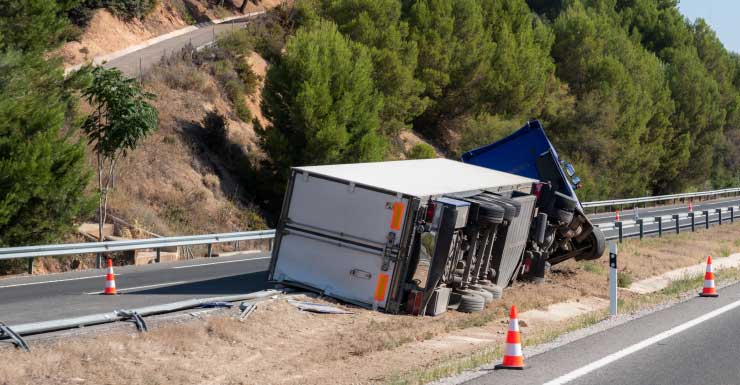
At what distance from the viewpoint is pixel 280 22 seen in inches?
2096

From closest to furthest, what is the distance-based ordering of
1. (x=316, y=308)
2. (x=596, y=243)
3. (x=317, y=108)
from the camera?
(x=316, y=308) → (x=596, y=243) → (x=317, y=108)

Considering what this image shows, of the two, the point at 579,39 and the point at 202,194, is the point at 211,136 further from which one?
the point at 579,39

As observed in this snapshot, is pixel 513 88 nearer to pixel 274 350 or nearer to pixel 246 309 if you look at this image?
pixel 246 309

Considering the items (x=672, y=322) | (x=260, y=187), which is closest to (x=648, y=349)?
(x=672, y=322)

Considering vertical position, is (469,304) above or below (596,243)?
below

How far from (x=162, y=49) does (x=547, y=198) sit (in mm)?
33850

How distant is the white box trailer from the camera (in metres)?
13.8

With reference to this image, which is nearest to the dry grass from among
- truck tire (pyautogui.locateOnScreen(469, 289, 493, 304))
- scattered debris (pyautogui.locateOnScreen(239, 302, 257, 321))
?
truck tire (pyautogui.locateOnScreen(469, 289, 493, 304))

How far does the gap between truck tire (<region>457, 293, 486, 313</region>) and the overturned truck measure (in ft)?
0.06

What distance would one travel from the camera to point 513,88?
55781mm

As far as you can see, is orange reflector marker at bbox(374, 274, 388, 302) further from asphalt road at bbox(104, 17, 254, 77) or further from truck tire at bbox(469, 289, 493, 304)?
asphalt road at bbox(104, 17, 254, 77)

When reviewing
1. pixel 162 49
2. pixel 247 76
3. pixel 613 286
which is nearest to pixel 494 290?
pixel 613 286

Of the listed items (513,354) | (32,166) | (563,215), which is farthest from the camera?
(32,166)

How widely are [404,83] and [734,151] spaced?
57299 mm
